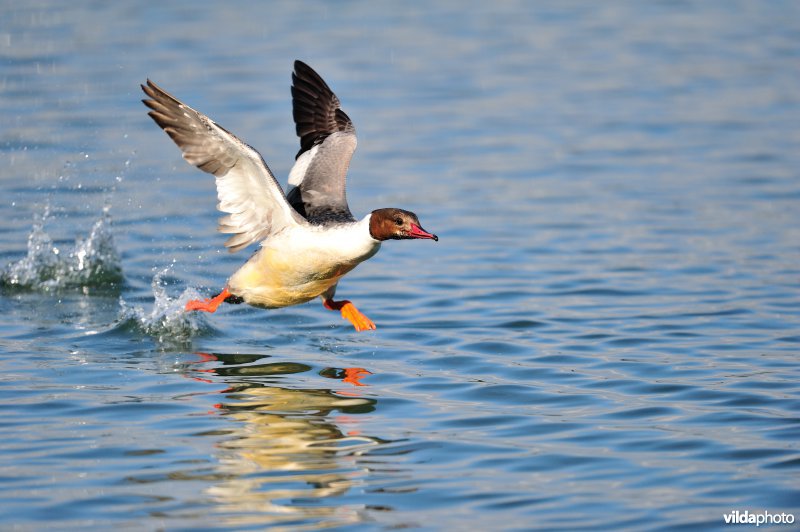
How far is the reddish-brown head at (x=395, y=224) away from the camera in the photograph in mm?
8484

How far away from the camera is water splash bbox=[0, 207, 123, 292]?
11320 mm

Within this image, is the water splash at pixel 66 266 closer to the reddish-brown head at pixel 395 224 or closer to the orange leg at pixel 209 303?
the orange leg at pixel 209 303

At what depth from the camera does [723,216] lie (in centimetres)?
1374

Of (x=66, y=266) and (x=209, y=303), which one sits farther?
(x=66, y=266)

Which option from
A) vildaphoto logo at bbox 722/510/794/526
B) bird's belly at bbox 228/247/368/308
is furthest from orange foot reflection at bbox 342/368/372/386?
vildaphoto logo at bbox 722/510/794/526

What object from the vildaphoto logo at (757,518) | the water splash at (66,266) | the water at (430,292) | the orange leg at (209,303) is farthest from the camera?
the water splash at (66,266)

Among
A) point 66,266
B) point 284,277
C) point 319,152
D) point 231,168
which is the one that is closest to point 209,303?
point 284,277

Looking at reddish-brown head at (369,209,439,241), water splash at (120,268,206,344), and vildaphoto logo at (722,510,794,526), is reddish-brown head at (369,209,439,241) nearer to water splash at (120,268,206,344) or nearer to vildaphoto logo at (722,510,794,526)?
water splash at (120,268,206,344)

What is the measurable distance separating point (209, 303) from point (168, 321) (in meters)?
0.57

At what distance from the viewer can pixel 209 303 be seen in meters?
9.64

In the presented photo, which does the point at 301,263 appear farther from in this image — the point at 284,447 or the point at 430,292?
the point at 430,292

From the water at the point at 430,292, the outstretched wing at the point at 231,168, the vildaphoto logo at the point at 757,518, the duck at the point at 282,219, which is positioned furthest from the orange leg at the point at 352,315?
the vildaphoto logo at the point at 757,518

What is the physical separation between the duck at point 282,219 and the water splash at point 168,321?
383mm

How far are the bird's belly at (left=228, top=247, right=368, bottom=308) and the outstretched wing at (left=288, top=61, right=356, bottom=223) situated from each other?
0.35 metres
